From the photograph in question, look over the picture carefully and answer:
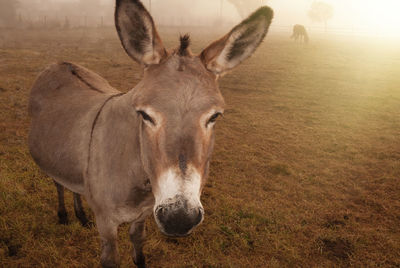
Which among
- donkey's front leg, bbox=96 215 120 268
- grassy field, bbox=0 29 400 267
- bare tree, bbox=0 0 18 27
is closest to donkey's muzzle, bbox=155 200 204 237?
donkey's front leg, bbox=96 215 120 268

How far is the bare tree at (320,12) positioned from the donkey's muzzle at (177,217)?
75.5m

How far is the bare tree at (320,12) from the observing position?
62469 millimetres

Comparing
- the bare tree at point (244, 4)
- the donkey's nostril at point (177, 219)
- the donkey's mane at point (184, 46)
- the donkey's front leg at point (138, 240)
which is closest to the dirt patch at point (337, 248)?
the donkey's front leg at point (138, 240)

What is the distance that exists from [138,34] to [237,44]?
862 millimetres

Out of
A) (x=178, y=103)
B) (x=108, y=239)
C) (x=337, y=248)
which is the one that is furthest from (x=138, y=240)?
(x=337, y=248)

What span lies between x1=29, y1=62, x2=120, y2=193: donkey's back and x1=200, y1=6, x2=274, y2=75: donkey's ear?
4.68 feet

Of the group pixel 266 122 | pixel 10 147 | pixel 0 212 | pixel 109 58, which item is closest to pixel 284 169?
pixel 266 122

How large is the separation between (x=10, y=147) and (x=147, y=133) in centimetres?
573

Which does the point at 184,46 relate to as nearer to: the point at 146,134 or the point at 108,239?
the point at 146,134

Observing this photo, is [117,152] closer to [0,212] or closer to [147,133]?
[147,133]

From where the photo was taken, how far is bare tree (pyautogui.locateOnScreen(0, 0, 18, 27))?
125 ft

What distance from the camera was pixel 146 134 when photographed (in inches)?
73.8

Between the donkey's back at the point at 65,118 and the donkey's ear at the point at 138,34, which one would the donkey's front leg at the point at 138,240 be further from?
the donkey's ear at the point at 138,34

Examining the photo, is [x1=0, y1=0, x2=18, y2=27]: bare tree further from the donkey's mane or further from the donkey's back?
the donkey's mane
